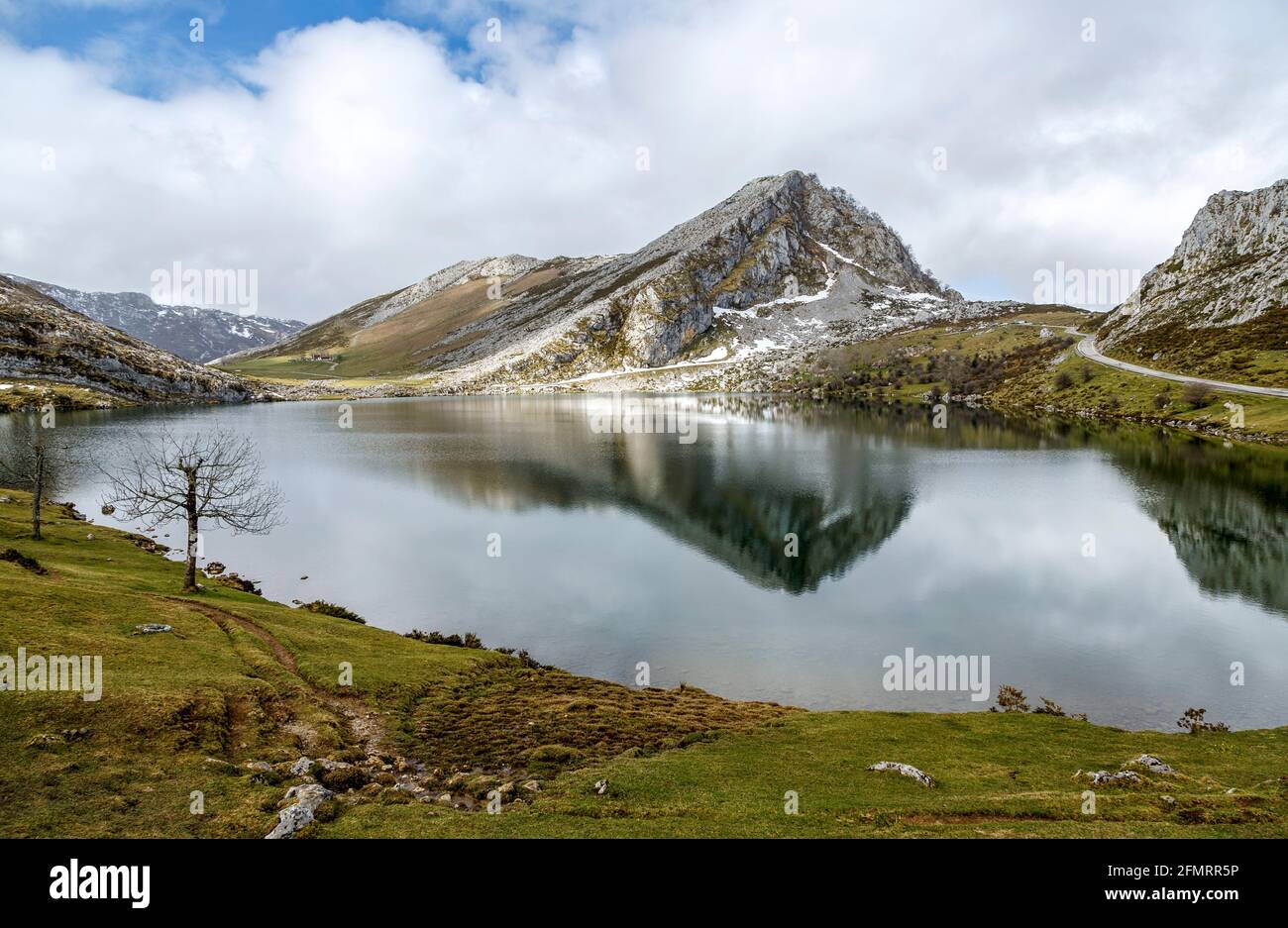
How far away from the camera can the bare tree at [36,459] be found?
175 ft

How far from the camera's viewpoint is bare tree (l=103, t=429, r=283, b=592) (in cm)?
3806

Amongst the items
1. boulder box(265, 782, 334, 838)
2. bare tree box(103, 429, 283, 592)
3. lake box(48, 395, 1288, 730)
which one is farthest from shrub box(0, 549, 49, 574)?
boulder box(265, 782, 334, 838)

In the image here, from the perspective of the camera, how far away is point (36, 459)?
2073 inches

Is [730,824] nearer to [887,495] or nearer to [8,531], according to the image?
[8,531]

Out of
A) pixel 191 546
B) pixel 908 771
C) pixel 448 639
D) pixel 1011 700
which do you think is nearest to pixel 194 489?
pixel 191 546

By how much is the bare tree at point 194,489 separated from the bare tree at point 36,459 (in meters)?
5.02

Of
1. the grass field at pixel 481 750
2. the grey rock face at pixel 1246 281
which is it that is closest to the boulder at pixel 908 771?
the grass field at pixel 481 750

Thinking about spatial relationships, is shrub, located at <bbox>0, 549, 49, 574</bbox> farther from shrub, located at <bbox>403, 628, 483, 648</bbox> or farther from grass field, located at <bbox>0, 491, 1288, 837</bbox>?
shrub, located at <bbox>403, 628, 483, 648</bbox>

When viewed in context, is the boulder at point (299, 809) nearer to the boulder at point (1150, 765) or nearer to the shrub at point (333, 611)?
the shrub at point (333, 611)

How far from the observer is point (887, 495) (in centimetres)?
7706

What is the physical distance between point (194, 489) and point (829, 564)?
46.5 meters

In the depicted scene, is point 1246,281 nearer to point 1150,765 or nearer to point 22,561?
point 1150,765

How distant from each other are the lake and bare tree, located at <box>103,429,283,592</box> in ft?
10.7
